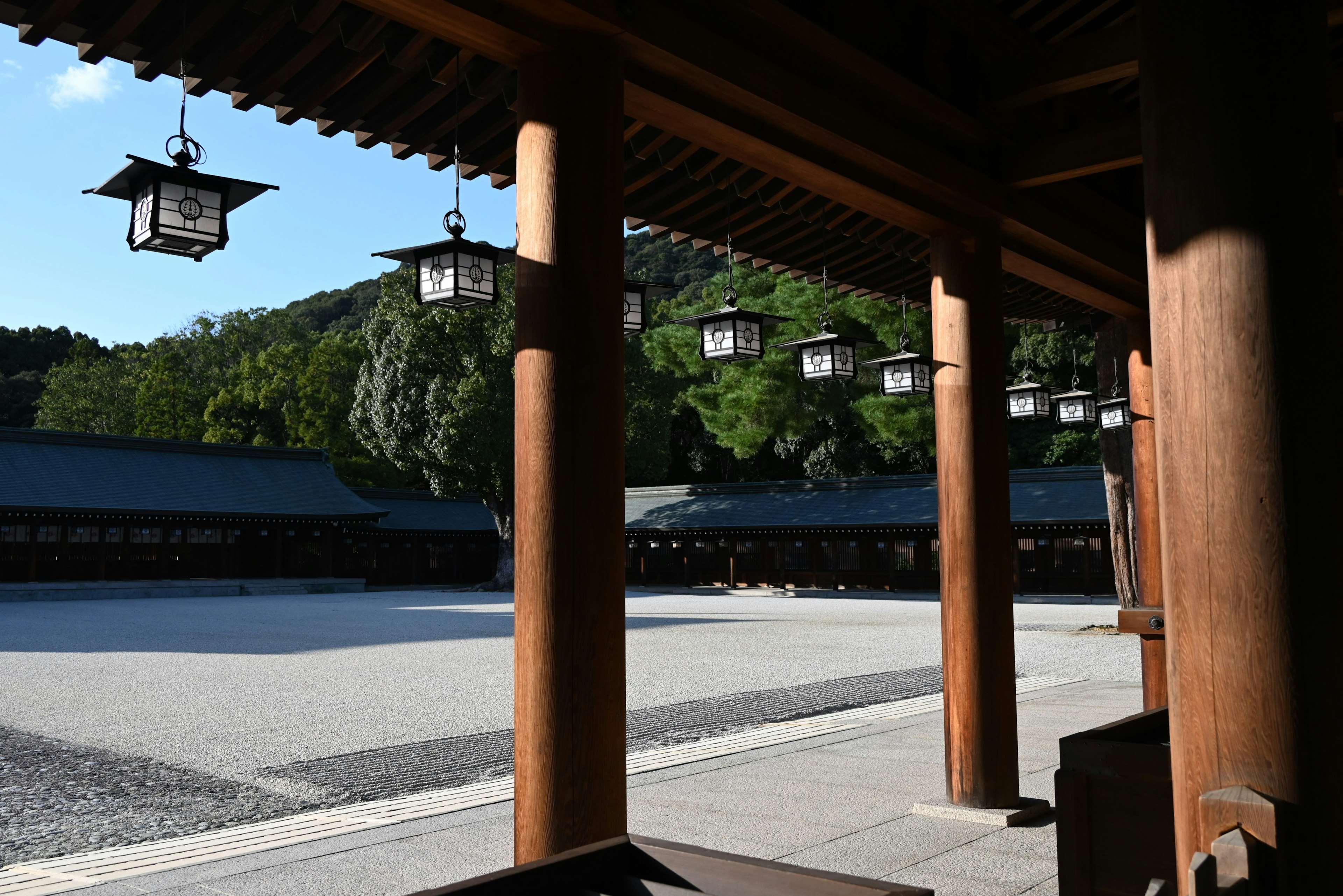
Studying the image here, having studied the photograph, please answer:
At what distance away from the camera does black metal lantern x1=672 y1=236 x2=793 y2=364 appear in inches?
215

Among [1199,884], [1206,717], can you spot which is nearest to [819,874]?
→ [1199,884]

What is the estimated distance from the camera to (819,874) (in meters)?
1.88

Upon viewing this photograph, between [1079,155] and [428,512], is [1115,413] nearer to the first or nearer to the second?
[1079,155]

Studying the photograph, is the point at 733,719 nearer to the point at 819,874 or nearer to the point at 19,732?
the point at 19,732

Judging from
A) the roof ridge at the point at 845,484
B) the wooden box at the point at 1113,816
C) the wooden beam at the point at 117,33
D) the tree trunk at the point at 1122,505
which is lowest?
the wooden box at the point at 1113,816

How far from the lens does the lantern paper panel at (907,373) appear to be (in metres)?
7.00

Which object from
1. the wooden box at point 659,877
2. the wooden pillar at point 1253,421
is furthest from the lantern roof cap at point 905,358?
the wooden box at point 659,877

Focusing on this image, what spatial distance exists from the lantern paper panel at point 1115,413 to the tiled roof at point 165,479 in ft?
78.0

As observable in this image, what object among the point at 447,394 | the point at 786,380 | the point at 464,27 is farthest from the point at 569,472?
the point at 447,394

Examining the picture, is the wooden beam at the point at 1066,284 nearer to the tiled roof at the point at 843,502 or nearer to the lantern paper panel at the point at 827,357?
the lantern paper panel at the point at 827,357

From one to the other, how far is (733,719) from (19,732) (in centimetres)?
510

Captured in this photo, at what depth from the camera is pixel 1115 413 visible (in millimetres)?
11250

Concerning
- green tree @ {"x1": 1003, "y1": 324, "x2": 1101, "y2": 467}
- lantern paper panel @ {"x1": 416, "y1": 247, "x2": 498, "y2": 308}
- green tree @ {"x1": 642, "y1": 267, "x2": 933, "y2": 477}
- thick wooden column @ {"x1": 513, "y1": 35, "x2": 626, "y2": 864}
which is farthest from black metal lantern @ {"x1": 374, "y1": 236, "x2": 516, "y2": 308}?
green tree @ {"x1": 1003, "y1": 324, "x2": 1101, "y2": 467}

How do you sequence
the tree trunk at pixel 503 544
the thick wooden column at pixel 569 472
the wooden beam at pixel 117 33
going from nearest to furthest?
the thick wooden column at pixel 569 472 < the wooden beam at pixel 117 33 < the tree trunk at pixel 503 544
